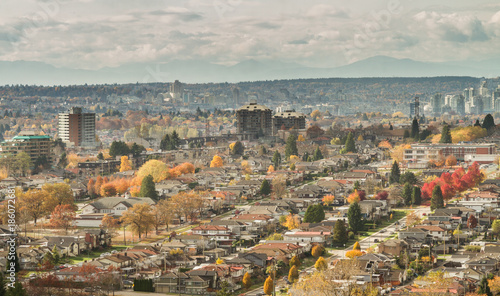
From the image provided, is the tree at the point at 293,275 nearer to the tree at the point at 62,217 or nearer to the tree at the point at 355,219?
the tree at the point at 355,219

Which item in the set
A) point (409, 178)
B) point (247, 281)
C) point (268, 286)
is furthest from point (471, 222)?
point (268, 286)

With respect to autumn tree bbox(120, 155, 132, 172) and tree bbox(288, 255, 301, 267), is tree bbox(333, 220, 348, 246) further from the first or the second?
autumn tree bbox(120, 155, 132, 172)

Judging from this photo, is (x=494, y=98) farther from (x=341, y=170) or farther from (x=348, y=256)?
(x=348, y=256)

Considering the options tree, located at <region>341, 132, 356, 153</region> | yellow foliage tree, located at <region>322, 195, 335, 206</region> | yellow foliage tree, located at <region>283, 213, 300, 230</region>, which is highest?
tree, located at <region>341, 132, 356, 153</region>

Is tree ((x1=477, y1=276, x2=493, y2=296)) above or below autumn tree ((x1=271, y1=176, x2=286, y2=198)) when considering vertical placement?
below

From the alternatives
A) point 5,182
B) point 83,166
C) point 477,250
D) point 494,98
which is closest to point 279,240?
point 477,250

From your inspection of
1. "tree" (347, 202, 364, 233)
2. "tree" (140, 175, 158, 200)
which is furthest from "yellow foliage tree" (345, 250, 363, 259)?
"tree" (140, 175, 158, 200)

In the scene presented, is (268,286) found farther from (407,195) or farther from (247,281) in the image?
(407,195)
